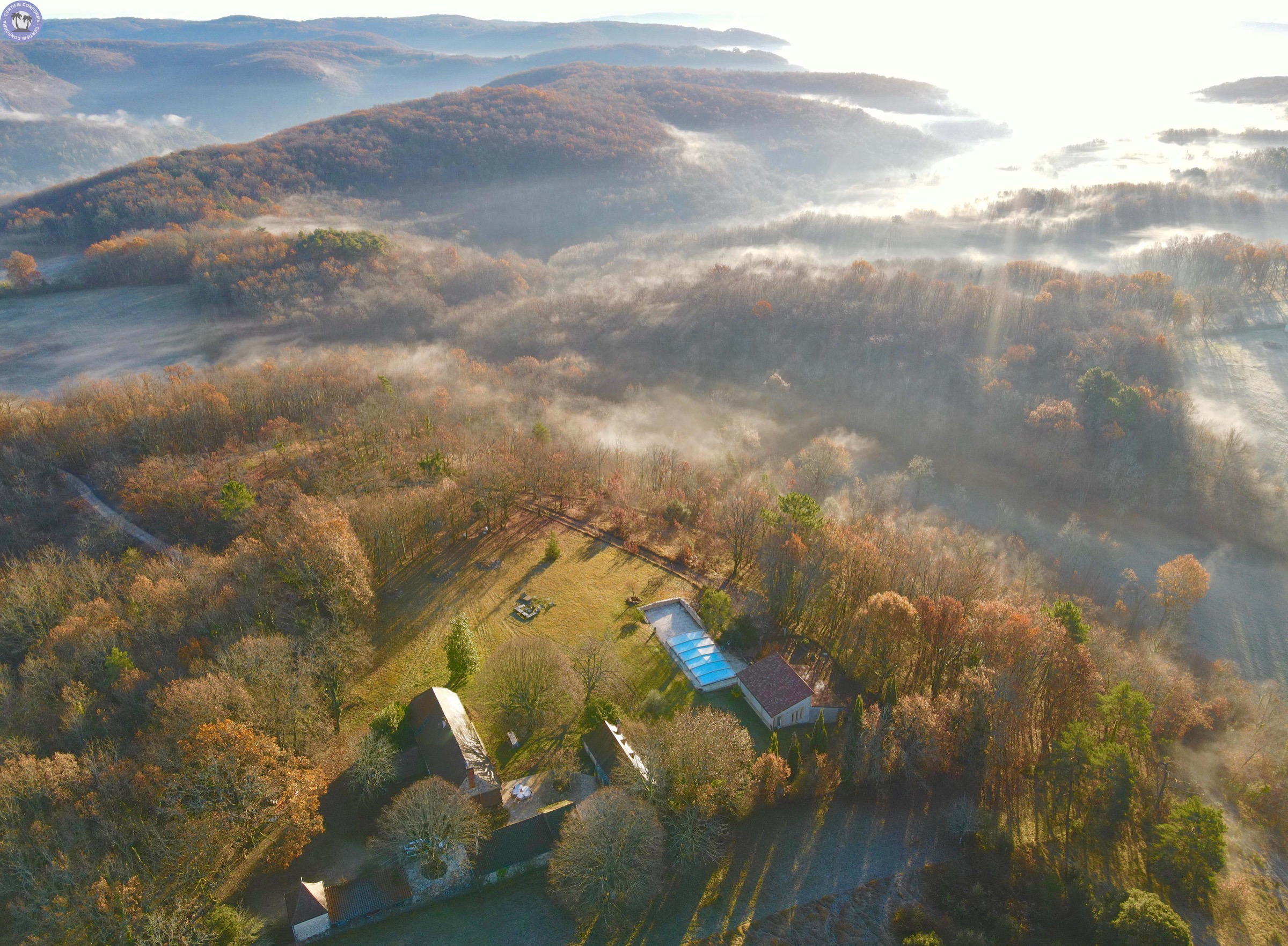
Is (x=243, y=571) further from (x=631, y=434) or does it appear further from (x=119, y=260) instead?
(x=119, y=260)

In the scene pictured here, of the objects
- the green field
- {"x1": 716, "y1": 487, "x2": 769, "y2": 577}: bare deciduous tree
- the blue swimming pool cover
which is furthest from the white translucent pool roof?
{"x1": 716, "y1": 487, "x2": 769, "y2": 577}: bare deciduous tree

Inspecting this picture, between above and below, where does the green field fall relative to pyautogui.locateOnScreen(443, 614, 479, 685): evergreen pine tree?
below

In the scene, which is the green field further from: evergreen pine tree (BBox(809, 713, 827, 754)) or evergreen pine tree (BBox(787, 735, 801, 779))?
evergreen pine tree (BBox(809, 713, 827, 754))

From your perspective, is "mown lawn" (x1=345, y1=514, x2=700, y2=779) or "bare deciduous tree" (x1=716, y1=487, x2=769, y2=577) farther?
"bare deciduous tree" (x1=716, y1=487, x2=769, y2=577)

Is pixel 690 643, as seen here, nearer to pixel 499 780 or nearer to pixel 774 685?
pixel 774 685

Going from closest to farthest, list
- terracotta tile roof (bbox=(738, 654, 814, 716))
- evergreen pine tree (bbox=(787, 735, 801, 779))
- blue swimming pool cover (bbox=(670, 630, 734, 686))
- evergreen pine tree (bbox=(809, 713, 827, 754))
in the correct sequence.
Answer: evergreen pine tree (bbox=(787, 735, 801, 779))
evergreen pine tree (bbox=(809, 713, 827, 754))
terracotta tile roof (bbox=(738, 654, 814, 716))
blue swimming pool cover (bbox=(670, 630, 734, 686))

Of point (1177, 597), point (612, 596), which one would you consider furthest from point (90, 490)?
point (1177, 597)
